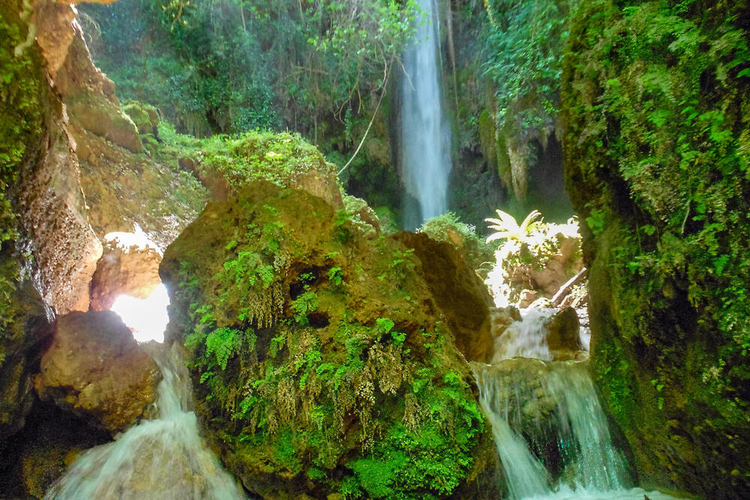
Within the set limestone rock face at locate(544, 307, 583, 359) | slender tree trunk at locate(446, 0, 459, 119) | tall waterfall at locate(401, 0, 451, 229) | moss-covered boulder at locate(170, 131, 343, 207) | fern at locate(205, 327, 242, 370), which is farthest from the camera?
tall waterfall at locate(401, 0, 451, 229)

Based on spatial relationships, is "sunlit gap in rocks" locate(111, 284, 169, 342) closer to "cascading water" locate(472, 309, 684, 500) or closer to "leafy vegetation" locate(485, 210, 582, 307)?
"cascading water" locate(472, 309, 684, 500)

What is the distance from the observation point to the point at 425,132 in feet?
57.5

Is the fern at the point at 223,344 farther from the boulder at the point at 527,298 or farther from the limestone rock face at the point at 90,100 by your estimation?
the boulder at the point at 527,298

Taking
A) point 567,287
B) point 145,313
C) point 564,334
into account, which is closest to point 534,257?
point 567,287

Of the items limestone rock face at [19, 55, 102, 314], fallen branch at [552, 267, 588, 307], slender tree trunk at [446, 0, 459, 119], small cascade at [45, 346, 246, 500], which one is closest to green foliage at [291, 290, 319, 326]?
small cascade at [45, 346, 246, 500]

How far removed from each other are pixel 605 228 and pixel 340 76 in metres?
13.3

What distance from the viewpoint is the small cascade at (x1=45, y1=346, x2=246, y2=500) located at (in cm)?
368

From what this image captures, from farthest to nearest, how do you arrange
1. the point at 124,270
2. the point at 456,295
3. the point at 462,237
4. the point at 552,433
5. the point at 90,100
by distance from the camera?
the point at 462,237, the point at 90,100, the point at 124,270, the point at 456,295, the point at 552,433

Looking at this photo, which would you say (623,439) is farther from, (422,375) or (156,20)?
(156,20)

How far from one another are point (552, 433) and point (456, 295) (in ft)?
9.29

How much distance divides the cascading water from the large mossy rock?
0.88m

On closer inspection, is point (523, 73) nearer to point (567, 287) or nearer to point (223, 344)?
point (567, 287)

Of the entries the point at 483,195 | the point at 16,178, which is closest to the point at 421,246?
the point at 16,178

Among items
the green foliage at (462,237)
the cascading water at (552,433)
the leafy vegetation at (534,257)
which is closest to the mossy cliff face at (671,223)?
the cascading water at (552,433)
